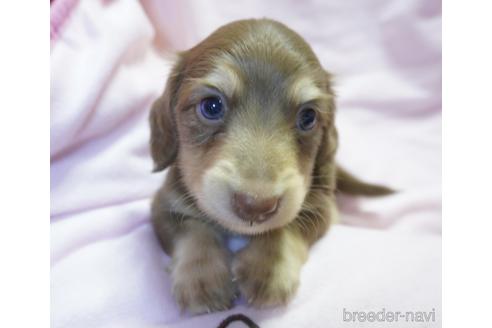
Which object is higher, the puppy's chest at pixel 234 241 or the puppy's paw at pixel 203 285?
the puppy's paw at pixel 203 285

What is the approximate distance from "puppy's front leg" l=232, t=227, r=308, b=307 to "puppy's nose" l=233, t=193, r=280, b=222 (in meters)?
0.34

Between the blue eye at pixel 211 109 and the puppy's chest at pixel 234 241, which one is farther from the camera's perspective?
the puppy's chest at pixel 234 241

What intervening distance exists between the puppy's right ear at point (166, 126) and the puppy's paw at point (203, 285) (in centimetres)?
51

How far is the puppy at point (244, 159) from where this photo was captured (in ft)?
5.81

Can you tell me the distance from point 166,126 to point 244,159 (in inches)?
24.4

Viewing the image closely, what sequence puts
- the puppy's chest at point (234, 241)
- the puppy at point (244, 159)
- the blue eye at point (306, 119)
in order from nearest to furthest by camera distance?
the puppy at point (244, 159), the blue eye at point (306, 119), the puppy's chest at point (234, 241)

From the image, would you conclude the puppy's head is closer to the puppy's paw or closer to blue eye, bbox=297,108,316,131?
blue eye, bbox=297,108,316,131

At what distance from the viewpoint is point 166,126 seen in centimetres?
228

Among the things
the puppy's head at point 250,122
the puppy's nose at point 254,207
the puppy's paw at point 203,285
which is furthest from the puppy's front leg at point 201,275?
the puppy's nose at point 254,207

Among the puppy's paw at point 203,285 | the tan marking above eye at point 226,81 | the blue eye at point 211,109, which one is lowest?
the puppy's paw at point 203,285

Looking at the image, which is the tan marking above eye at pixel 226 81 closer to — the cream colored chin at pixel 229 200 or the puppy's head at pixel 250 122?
the puppy's head at pixel 250 122

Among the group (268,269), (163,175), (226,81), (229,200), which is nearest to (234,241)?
(268,269)
